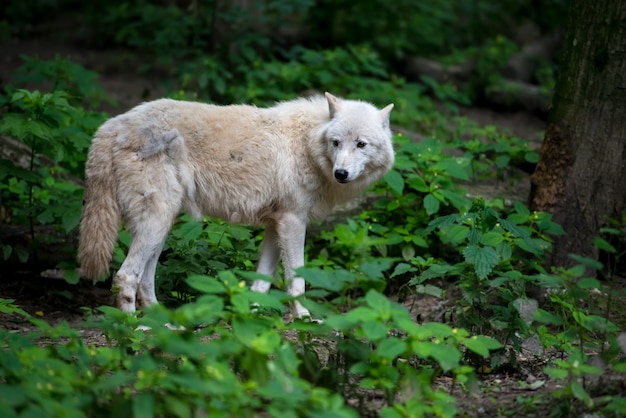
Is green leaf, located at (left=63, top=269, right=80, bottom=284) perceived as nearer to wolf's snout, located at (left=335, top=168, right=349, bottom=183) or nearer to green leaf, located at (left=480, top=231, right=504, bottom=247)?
wolf's snout, located at (left=335, top=168, right=349, bottom=183)

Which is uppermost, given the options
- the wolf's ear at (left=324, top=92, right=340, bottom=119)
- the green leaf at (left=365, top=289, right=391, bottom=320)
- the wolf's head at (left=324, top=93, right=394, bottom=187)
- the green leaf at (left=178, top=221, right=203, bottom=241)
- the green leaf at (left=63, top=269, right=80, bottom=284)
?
the wolf's ear at (left=324, top=92, right=340, bottom=119)

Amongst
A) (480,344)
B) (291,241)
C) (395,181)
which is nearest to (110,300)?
(291,241)

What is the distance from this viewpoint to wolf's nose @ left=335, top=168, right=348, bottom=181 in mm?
5523

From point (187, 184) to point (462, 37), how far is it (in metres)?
9.79

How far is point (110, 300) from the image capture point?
6.32 m

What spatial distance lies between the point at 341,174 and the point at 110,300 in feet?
7.51

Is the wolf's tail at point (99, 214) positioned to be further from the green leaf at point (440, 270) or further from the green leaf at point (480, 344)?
the green leaf at point (480, 344)

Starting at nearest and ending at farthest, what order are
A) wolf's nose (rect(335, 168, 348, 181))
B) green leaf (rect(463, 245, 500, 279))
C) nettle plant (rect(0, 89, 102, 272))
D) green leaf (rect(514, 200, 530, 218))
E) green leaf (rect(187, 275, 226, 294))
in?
green leaf (rect(187, 275, 226, 294)), green leaf (rect(463, 245, 500, 279)), green leaf (rect(514, 200, 530, 218)), wolf's nose (rect(335, 168, 348, 181)), nettle plant (rect(0, 89, 102, 272))

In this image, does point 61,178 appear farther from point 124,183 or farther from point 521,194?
point 521,194

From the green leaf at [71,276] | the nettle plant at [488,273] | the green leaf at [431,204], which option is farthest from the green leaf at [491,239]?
the green leaf at [71,276]

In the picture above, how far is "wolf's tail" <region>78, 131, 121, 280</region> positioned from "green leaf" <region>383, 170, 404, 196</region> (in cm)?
237

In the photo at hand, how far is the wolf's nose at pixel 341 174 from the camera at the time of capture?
5.52 m

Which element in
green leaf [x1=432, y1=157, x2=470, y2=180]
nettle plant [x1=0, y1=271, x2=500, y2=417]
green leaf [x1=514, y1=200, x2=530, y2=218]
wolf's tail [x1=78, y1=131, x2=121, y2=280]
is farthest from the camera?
green leaf [x1=432, y1=157, x2=470, y2=180]

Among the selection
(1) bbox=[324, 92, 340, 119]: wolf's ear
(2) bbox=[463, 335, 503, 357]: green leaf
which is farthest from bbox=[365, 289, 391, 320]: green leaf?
(1) bbox=[324, 92, 340, 119]: wolf's ear
